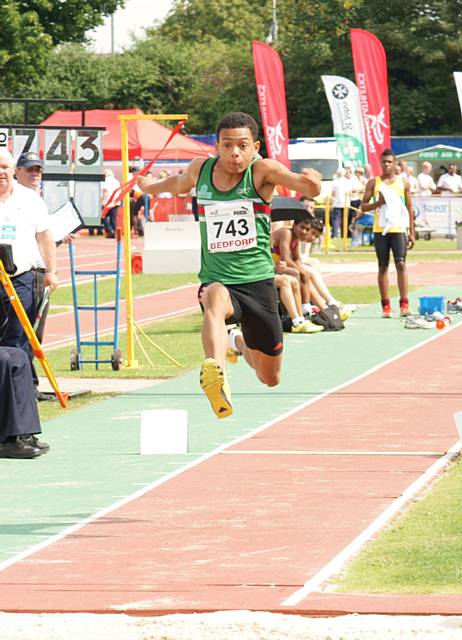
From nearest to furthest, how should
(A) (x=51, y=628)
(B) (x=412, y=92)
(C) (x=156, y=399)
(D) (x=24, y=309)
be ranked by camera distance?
(A) (x=51, y=628) < (D) (x=24, y=309) < (C) (x=156, y=399) < (B) (x=412, y=92)

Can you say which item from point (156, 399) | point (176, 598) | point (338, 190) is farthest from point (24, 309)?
point (338, 190)

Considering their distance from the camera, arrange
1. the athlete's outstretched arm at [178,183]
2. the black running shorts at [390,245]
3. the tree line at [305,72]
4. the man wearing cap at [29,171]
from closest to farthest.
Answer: the athlete's outstretched arm at [178,183] < the man wearing cap at [29,171] < the black running shorts at [390,245] < the tree line at [305,72]

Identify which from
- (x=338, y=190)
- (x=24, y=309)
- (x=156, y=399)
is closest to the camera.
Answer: (x=24, y=309)

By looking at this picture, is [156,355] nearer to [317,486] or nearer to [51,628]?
[317,486]

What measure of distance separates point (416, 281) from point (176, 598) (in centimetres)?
2221

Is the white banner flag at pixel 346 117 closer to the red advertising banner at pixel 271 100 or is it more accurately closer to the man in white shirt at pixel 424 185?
the man in white shirt at pixel 424 185

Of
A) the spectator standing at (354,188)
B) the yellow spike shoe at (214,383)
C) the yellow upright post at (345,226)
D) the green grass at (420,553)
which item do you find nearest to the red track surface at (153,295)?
the yellow upright post at (345,226)

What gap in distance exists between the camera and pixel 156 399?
1391cm

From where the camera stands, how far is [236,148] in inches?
367

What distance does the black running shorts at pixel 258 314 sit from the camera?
9469 mm

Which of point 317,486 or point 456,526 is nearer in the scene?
point 456,526

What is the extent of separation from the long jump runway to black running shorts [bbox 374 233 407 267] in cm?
560

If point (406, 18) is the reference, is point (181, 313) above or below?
below

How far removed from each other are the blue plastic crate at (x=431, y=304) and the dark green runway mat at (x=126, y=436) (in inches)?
92.6
